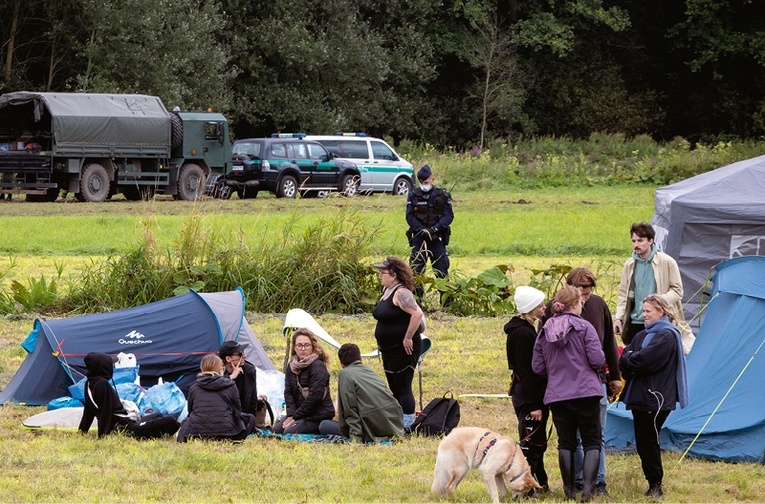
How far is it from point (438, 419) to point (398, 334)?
705 mm

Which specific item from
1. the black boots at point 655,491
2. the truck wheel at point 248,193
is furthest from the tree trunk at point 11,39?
the black boots at point 655,491

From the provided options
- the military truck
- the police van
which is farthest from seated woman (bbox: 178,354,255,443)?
the police van

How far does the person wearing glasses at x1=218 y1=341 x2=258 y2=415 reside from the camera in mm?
8688

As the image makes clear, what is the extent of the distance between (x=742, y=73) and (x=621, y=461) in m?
47.4

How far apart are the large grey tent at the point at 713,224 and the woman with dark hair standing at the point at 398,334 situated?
4095mm

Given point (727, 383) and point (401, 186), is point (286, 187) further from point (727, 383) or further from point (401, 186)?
point (727, 383)

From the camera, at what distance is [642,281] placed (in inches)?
356

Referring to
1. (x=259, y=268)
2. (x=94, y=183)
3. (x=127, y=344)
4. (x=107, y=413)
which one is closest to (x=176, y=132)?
(x=94, y=183)

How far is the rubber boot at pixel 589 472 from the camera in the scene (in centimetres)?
666

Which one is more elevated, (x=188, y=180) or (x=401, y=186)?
(x=188, y=180)

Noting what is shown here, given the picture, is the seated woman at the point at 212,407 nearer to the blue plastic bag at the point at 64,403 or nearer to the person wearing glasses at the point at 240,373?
the person wearing glasses at the point at 240,373

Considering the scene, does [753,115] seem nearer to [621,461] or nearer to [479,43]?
[479,43]

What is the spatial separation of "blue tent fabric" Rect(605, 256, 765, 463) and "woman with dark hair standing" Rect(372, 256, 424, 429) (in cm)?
152

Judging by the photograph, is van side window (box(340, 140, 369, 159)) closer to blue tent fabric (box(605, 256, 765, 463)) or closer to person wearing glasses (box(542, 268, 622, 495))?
blue tent fabric (box(605, 256, 765, 463))
